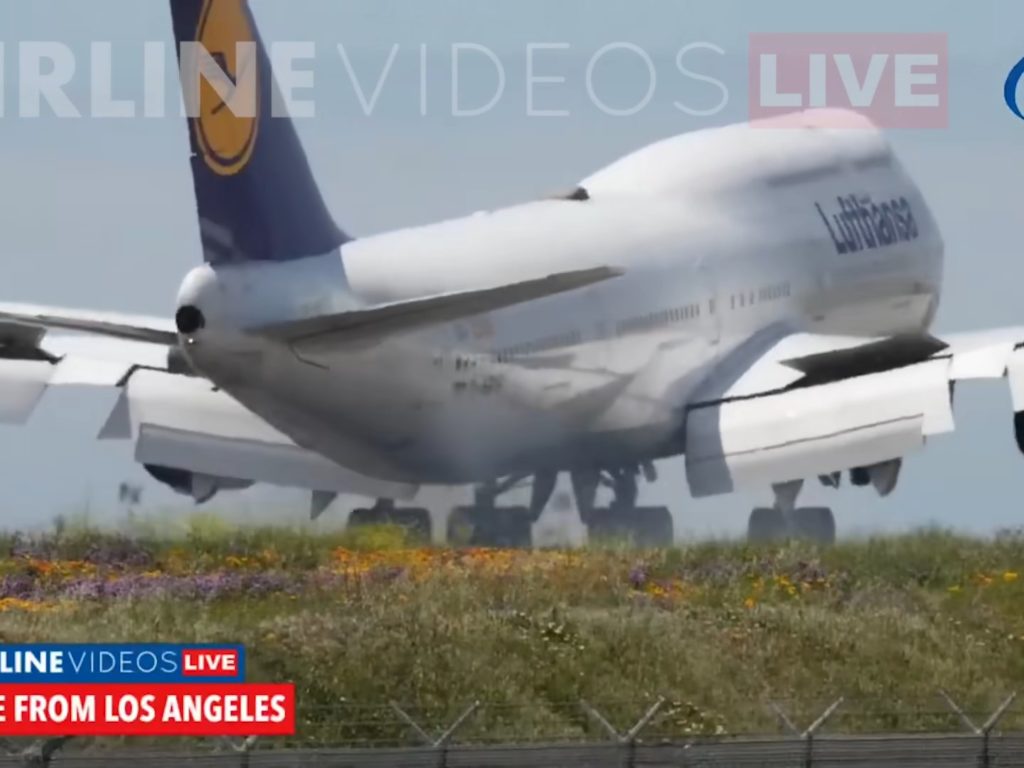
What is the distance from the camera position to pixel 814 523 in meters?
51.0

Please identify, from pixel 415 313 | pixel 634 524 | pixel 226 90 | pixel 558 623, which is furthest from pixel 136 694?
pixel 634 524

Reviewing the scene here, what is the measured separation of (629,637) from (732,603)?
11.4 feet

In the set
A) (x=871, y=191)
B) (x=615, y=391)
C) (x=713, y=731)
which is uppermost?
(x=871, y=191)

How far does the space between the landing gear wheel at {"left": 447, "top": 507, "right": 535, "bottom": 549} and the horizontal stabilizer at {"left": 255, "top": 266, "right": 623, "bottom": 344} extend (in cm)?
546

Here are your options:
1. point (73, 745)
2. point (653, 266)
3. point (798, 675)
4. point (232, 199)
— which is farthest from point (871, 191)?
point (73, 745)

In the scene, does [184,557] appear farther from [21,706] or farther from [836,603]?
[21,706]

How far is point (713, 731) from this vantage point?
30.5m

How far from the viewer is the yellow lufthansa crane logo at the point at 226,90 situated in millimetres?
42344

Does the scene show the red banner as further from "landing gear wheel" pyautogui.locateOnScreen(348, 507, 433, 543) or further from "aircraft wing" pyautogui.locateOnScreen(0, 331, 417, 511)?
"landing gear wheel" pyautogui.locateOnScreen(348, 507, 433, 543)

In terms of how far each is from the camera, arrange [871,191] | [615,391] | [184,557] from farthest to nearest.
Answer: [871,191] < [615,391] < [184,557]

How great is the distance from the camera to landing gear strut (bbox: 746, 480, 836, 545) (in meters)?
50.9

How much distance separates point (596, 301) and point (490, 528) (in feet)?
16.5

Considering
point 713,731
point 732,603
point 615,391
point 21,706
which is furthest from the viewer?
point 615,391

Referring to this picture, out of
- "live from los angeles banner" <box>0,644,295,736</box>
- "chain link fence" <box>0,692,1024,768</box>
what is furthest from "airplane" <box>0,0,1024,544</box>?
"chain link fence" <box>0,692,1024,768</box>
